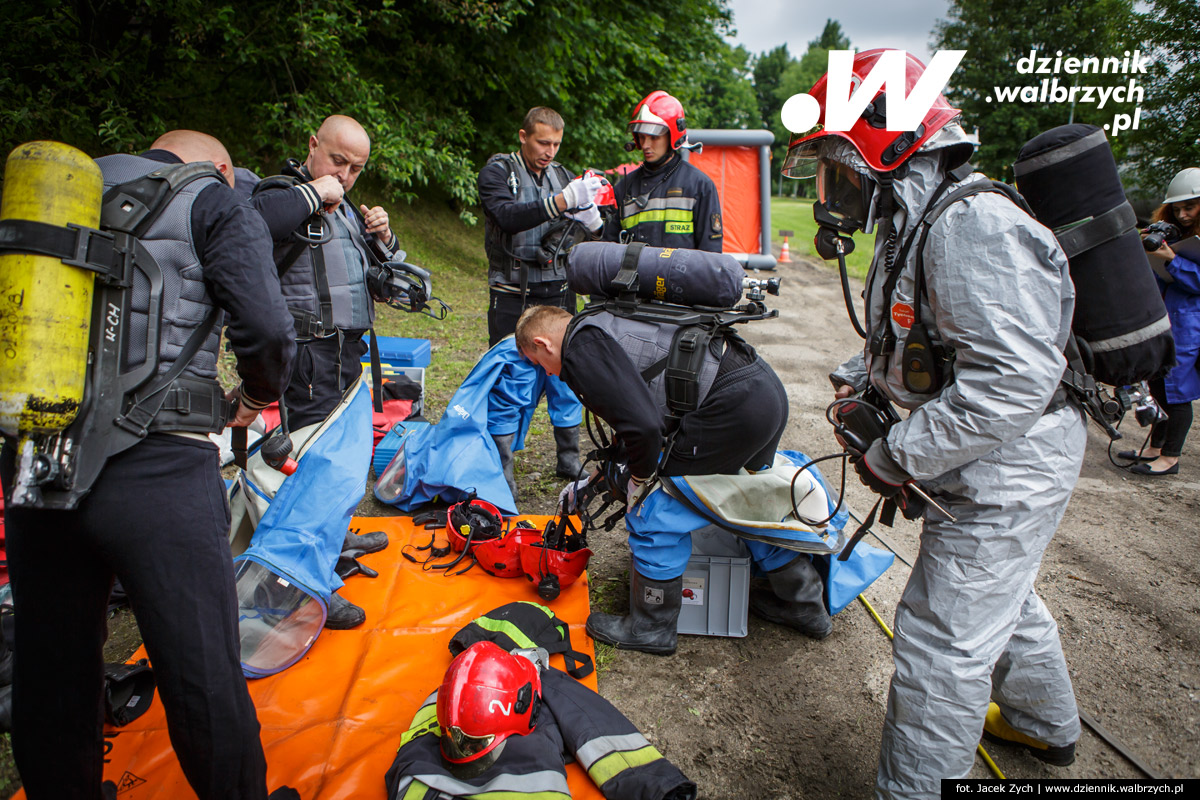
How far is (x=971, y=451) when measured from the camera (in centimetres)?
186

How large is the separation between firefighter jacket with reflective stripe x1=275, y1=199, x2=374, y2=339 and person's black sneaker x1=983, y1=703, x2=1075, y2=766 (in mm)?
3146

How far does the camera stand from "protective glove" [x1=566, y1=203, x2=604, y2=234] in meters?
4.29

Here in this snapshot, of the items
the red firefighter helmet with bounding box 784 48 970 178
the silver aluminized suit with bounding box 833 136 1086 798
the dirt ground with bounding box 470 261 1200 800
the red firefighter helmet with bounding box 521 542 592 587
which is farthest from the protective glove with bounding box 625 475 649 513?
the red firefighter helmet with bounding box 784 48 970 178

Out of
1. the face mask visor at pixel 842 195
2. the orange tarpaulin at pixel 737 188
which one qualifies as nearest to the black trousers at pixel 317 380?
the face mask visor at pixel 842 195

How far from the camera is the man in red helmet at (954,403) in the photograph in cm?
178

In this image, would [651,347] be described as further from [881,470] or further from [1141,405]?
[1141,405]

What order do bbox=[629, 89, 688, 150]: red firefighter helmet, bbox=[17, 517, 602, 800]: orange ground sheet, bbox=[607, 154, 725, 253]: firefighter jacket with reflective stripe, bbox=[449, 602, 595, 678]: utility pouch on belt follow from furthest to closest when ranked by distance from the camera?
bbox=[607, 154, 725, 253]: firefighter jacket with reflective stripe → bbox=[629, 89, 688, 150]: red firefighter helmet → bbox=[449, 602, 595, 678]: utility pouch on belt → bbox=[17, 517, 602, 800]: orange ground sheet

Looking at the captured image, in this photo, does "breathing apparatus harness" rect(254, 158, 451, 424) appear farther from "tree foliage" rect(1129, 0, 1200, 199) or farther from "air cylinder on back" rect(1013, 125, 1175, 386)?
"tree foliage" rect(1129, 0, 1200, 199)

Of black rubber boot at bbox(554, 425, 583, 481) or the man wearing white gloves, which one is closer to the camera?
the man wearing white gloves

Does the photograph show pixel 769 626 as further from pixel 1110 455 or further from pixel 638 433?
pixel 1110 455

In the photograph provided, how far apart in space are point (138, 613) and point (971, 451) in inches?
88.7

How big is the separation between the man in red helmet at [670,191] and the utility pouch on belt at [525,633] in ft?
8.25

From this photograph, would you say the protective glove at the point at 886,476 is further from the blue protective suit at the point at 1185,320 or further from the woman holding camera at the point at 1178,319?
the blue protective suit at the point at 1185,320

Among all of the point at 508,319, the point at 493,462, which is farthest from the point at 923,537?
the point at 508,319
